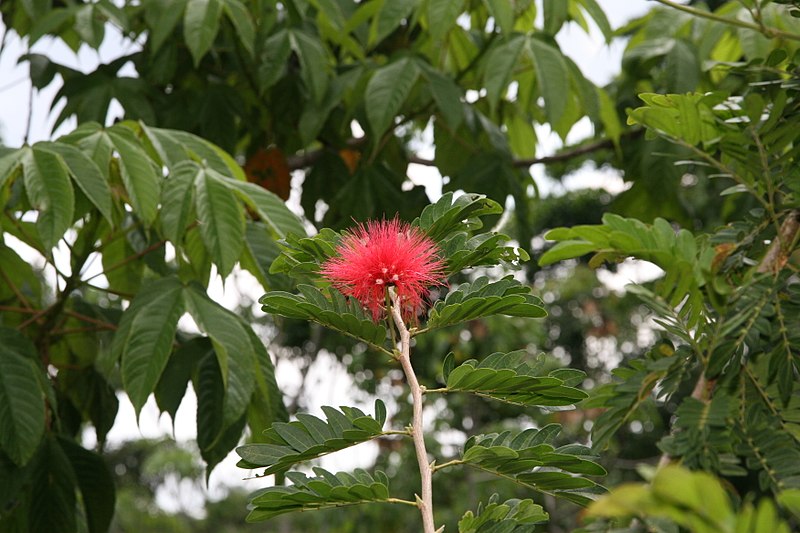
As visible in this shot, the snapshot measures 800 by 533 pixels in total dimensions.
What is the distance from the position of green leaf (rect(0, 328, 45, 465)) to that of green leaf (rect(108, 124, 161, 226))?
0.71 feet

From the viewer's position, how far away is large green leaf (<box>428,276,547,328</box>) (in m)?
0.65

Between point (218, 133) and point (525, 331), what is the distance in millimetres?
2833

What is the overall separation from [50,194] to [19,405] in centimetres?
24

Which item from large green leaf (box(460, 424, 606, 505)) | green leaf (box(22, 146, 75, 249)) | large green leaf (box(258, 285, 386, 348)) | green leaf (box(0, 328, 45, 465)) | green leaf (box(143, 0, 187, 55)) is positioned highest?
green leaf (box(143, 0, 187, 55))

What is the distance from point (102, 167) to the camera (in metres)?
1.12

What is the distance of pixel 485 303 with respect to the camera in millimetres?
645

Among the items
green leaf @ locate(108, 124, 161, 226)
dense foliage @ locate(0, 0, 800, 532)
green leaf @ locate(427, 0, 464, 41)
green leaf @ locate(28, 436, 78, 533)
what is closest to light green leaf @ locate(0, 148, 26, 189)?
dense foliage @ locate(0, 0, 800, 532)

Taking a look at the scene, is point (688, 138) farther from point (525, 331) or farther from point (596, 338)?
point (596, 338)

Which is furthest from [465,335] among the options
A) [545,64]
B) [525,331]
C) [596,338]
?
[545,64]

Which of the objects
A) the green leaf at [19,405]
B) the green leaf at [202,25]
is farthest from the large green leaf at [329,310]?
the green leaf at [202,25]

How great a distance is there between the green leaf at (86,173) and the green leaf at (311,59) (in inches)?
18.7

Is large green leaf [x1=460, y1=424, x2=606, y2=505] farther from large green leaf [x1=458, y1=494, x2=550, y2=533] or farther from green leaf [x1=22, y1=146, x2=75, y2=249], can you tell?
green leaf [x1=22, y1=146, x2=75, y2=249]

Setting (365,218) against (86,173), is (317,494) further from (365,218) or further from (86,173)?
(365,218)

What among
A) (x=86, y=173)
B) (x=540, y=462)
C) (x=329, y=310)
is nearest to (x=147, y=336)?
(x=86, y=173)
